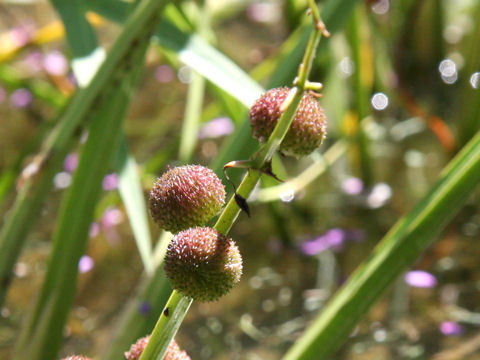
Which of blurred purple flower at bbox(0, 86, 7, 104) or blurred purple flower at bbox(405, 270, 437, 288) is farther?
blurred purple flower at bbox(0, 86, 7, 104)

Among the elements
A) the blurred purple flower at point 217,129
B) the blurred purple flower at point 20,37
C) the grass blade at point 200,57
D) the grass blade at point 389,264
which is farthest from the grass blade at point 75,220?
the blurred purple flower at point 20,37

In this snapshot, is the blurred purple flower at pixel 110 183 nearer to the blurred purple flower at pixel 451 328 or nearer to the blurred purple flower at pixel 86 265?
the blurred purple flower at pixel 86 265

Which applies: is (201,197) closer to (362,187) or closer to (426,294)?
(426,294)

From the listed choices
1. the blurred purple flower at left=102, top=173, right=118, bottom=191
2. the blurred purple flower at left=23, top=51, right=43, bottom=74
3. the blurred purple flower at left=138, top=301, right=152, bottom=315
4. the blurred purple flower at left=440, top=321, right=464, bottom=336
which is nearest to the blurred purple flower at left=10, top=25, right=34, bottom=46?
the blurred purple flower at left=23, top=51, right=43, bottom=74

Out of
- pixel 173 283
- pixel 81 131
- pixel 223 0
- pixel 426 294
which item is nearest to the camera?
pixel 173 283

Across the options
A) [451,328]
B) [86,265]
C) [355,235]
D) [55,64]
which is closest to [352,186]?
[355,235]

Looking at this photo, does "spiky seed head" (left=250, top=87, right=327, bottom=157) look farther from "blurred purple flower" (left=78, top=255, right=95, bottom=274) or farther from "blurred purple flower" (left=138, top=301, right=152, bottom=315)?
"blurred purple flower" (left=78, top=255, right=95, bottom=274)

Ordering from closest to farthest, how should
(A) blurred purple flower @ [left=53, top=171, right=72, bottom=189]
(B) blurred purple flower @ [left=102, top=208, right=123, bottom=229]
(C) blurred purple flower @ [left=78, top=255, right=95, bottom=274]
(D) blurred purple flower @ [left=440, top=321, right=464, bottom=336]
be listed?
1. (D) blurred purple flower @ [left=440, top=321, right=464, bottom=336]
2. (C) blurred purple flower @ [left=78, top=255, right=95, bottom=274]
3. (B) blurred purple flower @ [left=102, top=208, right=123, bottom=229]
4. (A) blurred purple flower @ [left=53, top=171, right=72, bottom=189]

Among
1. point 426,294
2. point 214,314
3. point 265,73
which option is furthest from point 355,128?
point 214,314
